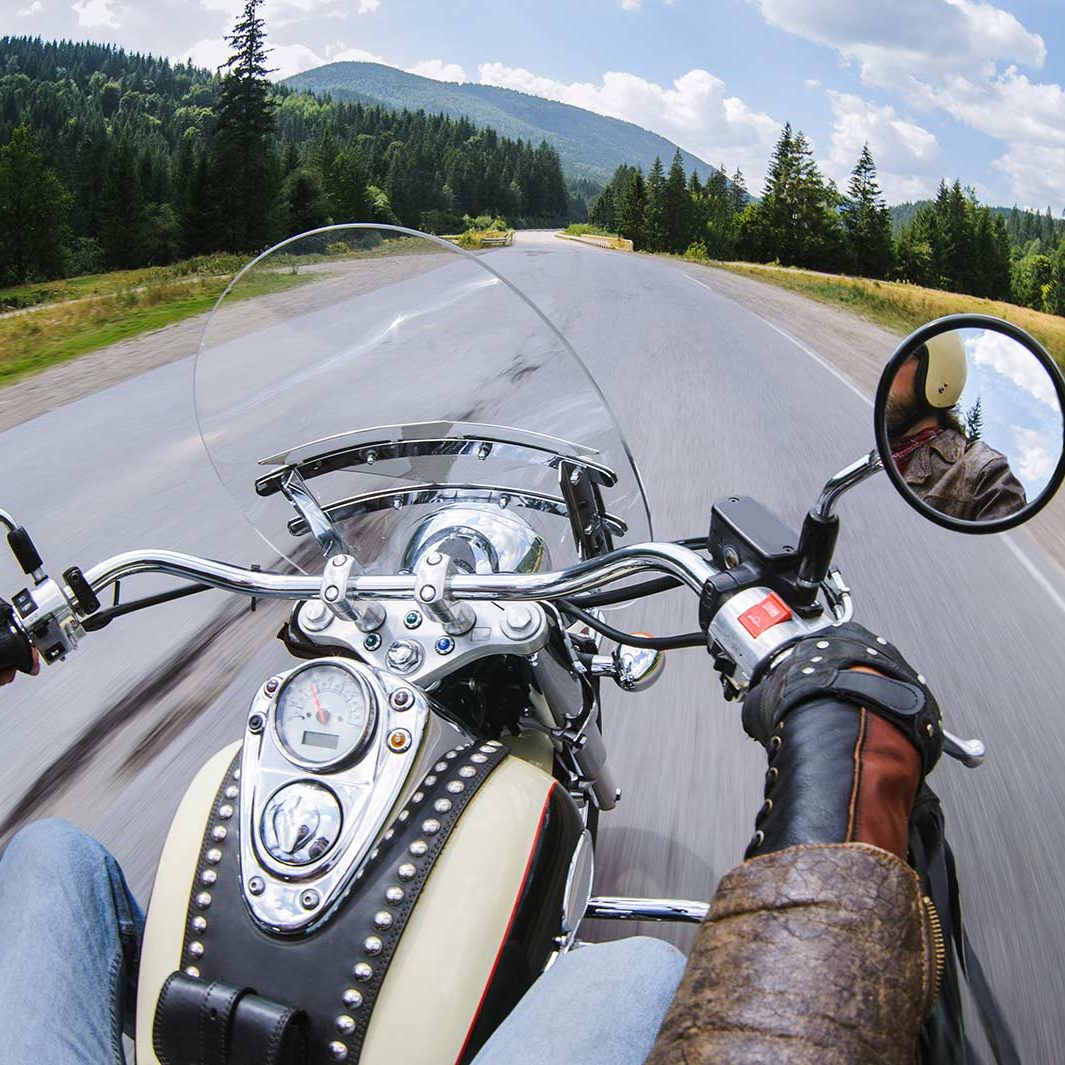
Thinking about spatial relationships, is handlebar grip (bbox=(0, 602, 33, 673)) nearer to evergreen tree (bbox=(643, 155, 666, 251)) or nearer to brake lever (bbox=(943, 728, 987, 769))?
brake lever (bbox=(943, 728, 987, 769))

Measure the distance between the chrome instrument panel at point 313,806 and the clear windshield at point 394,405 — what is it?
1.64 ft

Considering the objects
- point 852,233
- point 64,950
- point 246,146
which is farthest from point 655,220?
point 64,950

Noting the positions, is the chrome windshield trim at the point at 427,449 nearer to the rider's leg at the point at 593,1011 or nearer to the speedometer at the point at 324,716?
the speedometer at the point at 324,716

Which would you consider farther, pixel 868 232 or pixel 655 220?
pixel 655 220

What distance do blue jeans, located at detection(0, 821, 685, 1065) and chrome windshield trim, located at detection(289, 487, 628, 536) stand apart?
27.6 inches

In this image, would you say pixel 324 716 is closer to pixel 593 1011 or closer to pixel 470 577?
pixel 470 577

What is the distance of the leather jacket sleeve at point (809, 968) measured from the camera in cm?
64

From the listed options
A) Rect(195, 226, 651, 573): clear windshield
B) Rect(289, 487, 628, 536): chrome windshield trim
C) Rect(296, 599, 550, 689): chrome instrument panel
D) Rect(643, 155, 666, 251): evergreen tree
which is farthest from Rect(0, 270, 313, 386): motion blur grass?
Rect(643, 155, 666, 251): evergreen tree

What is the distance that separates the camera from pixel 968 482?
126cm

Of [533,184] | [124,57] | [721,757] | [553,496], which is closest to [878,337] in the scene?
[721,757]

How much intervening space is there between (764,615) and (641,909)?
103 cm

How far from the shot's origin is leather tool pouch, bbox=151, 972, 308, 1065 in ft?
3.36

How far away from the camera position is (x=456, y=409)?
1.78 metres

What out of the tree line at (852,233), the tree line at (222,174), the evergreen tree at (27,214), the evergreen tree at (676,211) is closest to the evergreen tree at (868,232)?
the tree line at (852,233)
